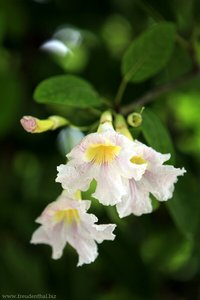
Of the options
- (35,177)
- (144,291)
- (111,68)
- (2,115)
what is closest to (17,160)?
(35,177)

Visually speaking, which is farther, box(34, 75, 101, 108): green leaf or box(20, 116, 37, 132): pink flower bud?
box(34, 75, 101, 108): green leaf

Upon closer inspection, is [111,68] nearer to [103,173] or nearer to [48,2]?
[48,2]

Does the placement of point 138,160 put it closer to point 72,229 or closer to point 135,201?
point 135,201

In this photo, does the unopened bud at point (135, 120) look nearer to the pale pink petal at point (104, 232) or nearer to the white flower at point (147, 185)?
the white flower at point (147, 185)

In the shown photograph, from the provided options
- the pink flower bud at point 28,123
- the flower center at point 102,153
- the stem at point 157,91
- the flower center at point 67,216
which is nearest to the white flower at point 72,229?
the flower center at point 67,216

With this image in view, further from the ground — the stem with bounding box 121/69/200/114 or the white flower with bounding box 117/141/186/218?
the stem with bounding box 121/69/200/114

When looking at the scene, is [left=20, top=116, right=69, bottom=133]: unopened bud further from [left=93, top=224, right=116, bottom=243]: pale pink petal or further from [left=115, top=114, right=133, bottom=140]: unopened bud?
[left=93, top=224, right=116, bottom=243]: pale pink petal

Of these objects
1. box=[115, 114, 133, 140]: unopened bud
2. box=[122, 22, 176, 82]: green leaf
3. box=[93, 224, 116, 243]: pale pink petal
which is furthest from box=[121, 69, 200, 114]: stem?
box=[93, 224, 116, 243]: pale pink petal
